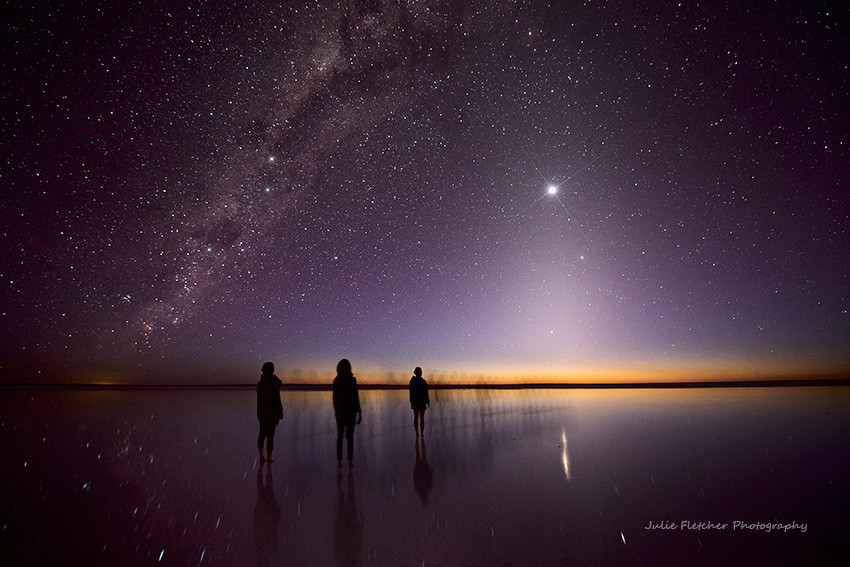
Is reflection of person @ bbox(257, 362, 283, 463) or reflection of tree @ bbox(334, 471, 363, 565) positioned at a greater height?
reflection of person @ bbox(257, 362, 283, 463)

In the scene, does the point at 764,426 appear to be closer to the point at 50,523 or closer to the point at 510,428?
the point at 510,428

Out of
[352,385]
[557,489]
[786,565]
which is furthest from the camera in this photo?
[352,385]

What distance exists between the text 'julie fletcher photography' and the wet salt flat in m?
0.02

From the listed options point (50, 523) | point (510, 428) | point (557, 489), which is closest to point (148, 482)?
point (50, 523)

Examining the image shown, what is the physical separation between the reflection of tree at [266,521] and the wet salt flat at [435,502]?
22mm

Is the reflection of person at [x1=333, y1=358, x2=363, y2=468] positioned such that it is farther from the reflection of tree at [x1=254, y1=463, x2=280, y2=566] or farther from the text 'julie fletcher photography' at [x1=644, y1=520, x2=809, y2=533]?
the text 'julie fletcher photography' at [x1=644, y1=520, x2=809, y2=533]

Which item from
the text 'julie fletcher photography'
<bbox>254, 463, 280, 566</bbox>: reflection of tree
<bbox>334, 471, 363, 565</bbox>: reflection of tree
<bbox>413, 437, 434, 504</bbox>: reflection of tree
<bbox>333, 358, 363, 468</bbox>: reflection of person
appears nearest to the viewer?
<bbox>334, 471, 363, 565</bbox>: reflection of tree

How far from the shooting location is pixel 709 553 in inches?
131

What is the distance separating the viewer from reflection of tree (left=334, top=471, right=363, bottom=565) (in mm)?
3244

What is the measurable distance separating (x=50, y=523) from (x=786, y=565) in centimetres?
679

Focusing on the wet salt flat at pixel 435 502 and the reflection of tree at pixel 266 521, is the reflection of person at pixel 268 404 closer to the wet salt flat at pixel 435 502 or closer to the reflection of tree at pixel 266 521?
the wet salt flat at pixel 435 502

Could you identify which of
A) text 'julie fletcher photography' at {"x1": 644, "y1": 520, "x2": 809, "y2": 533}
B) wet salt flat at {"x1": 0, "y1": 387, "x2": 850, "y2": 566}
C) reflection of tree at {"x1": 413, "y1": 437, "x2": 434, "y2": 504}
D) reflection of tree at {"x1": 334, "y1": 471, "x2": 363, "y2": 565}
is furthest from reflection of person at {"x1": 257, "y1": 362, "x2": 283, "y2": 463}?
text 'julie fletcher photography' at {"x1": 644, "y1": 520, "x2": 809, "y2": 533}

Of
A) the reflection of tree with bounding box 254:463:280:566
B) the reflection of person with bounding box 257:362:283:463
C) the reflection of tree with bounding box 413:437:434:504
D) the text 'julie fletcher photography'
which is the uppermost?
the reflection of person with bounding box 257:362:283:463

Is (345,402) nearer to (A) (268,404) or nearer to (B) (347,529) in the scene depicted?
(A) (268,404)
